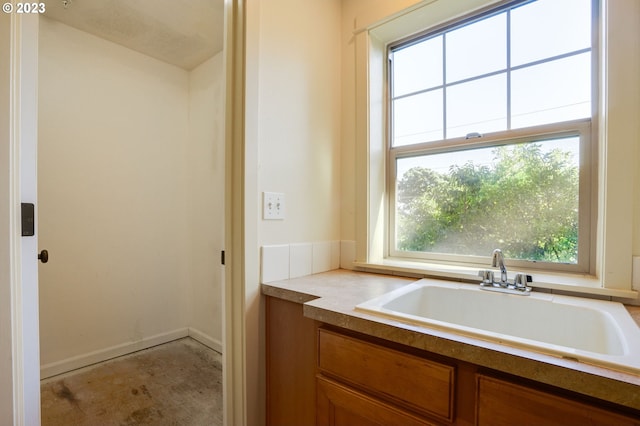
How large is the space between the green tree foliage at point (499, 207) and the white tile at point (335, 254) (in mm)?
A: 349

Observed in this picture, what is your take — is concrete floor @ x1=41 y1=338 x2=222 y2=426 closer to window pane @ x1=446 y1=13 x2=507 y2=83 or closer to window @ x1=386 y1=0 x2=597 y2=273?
window @ x1=386 y1=0 x2=597 y2=273

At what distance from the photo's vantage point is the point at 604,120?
104 cm

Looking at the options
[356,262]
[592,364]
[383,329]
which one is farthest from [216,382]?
[592,364]

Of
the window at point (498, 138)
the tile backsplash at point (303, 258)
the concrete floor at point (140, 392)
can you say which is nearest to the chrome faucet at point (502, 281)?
the window at point (498, 138)

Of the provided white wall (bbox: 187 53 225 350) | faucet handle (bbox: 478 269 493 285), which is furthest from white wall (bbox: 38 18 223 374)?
faucet handle (bbox: 478 269 493 285)

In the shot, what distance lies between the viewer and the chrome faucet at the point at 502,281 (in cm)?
108

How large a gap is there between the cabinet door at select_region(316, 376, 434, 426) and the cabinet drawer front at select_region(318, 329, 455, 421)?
0.02 m

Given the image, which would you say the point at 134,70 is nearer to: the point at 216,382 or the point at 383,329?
the point at 216,382

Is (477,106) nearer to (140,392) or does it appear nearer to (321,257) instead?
(321,257)

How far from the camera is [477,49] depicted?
146 cm

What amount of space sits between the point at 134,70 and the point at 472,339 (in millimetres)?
2772

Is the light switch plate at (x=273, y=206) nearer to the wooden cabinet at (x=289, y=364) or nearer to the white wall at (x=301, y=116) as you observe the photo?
the white wall at (x=301, y=116)

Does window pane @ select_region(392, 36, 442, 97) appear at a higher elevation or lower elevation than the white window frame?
higher

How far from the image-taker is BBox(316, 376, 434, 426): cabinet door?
77cm
